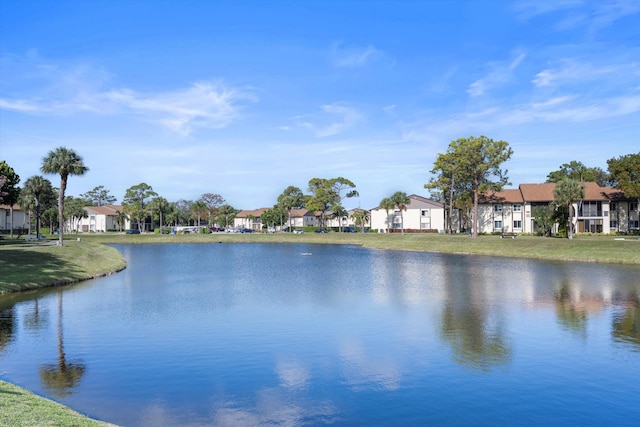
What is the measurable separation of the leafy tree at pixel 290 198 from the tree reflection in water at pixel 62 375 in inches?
5417

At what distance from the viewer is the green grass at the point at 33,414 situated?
35.3ft

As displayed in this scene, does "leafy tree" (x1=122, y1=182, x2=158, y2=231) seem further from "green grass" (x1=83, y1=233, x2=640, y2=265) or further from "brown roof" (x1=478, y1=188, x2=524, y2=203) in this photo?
"brown roof" (x1=478, y1=188, x2=524, y2=203)

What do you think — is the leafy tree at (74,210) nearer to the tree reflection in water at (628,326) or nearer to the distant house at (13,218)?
the distant house at (13,218)

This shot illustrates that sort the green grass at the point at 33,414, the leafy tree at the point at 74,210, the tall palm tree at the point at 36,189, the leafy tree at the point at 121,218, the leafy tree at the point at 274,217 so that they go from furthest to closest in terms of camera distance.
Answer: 1. the leafy tree at the point at 274,217
2. the leafy tree at the point at 121,218
3. the leafy tree at the point at 74,210
4. the tall palm tree at the point at 36,189
5. the green grass at the point at 33,414

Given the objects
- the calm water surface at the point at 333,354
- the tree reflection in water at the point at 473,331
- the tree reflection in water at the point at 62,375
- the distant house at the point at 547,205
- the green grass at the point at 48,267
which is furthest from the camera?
the distant house at the point at 547,205

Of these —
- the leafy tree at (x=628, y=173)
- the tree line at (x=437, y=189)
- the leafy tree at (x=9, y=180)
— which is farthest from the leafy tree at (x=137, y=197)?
the leafy tree at (x=628, y=173)

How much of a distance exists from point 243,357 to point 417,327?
32.1 feet

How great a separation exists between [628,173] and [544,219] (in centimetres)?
1649

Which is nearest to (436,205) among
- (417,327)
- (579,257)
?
(579,257)

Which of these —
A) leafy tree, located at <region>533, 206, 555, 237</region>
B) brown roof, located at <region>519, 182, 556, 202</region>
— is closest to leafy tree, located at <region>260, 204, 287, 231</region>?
brown roof, located at <region>519, 182, 556, 202</region>

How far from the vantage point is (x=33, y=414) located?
37.4 feet

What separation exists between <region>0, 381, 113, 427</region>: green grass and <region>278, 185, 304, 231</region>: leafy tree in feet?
473

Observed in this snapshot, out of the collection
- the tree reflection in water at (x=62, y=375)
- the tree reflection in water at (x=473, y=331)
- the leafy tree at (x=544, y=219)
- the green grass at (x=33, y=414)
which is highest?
the leafy tree at (x=544, y=219)

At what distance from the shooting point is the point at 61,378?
17.1 meters
